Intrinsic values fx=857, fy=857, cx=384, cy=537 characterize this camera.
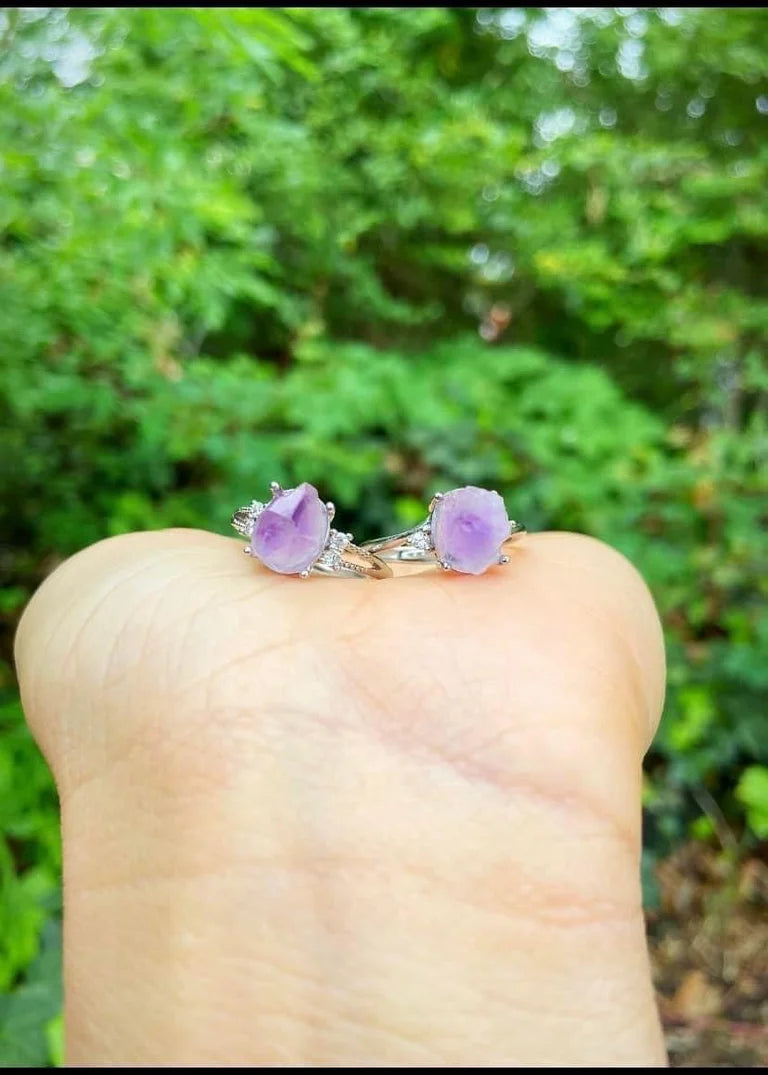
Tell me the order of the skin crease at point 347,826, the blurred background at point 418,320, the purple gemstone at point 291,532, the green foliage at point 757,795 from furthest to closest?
the green foliage at point 757,795 → the blurred background at point 418,320 → the purple gemstone at point 291,532 → the skin crease at point 347,826

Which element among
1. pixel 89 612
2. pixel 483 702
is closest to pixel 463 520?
pixel 483 702

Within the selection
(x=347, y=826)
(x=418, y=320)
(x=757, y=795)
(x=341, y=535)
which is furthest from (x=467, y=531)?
(x=418, y=320)

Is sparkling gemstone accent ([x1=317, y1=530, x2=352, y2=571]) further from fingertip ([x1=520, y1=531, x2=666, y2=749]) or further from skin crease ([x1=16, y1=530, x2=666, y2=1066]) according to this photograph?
fingertip ([x1=520, y1=531, x2=666, y2=749])

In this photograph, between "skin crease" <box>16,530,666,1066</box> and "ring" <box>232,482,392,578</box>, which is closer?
"skin crease" <box>16,530,666,1066</box>

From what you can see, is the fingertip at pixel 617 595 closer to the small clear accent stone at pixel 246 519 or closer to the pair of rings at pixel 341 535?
the pair of rings at pixel 341 535

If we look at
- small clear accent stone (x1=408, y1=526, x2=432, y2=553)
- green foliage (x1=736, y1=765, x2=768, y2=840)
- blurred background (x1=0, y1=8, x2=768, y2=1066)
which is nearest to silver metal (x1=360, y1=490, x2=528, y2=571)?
small clear accent stone (x1=408, y1=526, x2=432, y2=553)

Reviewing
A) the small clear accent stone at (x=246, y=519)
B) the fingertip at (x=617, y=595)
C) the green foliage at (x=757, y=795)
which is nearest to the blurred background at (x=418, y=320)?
the green foliage at (x=757, y=795)

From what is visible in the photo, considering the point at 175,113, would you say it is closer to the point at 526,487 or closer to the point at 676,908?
the point at 526,487

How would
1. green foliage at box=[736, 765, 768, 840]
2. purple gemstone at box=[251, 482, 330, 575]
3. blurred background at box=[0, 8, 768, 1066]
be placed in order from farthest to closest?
green foliage at box=[736, 765, 768, 840] < blurred background at box=[0, 8, 768, 1066] < purple gemstone at box=[251, 482, 330, 575]

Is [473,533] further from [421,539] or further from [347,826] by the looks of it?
[347,826]
